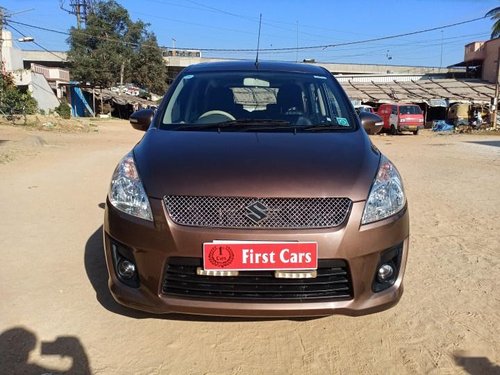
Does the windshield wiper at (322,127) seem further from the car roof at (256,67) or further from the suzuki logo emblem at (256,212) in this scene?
the suzuki logo emblem at (256,212)

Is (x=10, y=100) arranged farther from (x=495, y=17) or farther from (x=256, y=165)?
(x=495, y=17)

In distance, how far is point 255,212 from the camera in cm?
246

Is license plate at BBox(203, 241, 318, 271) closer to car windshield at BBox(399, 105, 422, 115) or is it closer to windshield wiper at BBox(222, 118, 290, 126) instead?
windshield wiper at BBox(222, 118, 290, 126)

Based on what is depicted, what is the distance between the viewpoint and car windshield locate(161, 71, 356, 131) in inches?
138

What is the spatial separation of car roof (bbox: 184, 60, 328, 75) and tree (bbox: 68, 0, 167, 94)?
149 feet

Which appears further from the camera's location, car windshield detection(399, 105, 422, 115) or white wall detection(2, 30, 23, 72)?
white wall detection(2, 30, 23, 72)

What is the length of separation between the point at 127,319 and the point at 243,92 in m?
2.02

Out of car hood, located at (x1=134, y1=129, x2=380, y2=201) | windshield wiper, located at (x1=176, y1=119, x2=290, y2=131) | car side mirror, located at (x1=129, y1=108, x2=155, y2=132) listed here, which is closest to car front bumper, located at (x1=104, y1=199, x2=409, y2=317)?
car hood, located at (x1=134, y1=129, x2=380, y2=201)

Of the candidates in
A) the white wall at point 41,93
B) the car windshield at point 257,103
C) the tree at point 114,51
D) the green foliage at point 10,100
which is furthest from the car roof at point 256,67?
the tree at point 114,51

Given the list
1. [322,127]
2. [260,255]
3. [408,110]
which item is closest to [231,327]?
[260,255]

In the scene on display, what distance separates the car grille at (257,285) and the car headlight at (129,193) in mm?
350

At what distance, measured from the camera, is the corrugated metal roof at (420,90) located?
3919 centimetres

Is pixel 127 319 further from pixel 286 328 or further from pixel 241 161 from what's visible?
pixel 241 161

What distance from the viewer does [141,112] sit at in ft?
13.3
